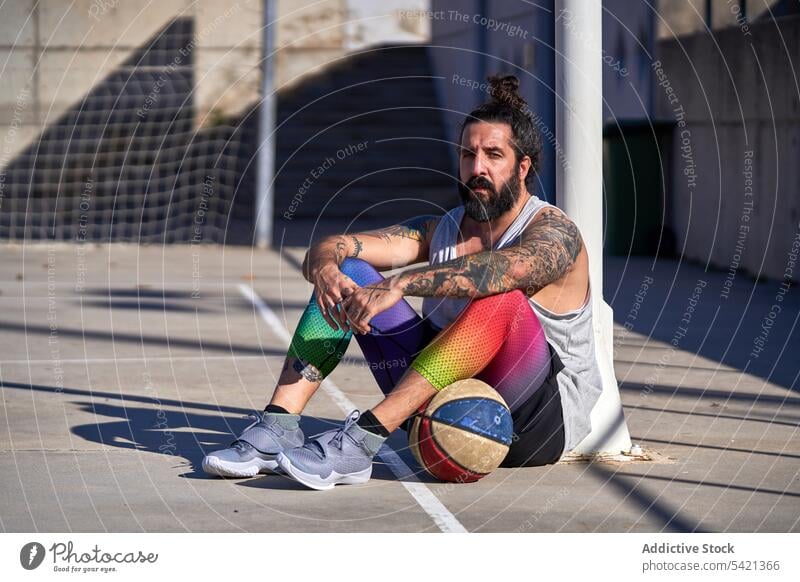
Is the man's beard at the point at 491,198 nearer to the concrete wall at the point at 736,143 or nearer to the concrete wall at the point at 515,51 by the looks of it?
the concrete wall at the point at 515,51

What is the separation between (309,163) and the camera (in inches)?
797

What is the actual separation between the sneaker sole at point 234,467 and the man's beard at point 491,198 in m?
1.22

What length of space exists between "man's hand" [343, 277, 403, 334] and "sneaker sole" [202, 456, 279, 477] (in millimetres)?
645

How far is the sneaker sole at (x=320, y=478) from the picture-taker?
16.6ft

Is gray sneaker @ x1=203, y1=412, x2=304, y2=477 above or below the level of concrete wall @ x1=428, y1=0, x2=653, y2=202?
below

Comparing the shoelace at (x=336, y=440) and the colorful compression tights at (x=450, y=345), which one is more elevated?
the colorful compression tights at (x=450, y=345)

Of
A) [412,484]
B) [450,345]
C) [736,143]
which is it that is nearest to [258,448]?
[412,484]

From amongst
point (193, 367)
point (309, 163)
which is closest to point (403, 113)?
point (309, 163)

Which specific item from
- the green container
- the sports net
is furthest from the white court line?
the sports net

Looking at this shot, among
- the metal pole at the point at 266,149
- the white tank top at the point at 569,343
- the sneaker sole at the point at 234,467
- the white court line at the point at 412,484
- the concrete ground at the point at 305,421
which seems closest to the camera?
the white court line at the point at 412,484

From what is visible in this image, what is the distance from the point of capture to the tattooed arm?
5754 millimetres

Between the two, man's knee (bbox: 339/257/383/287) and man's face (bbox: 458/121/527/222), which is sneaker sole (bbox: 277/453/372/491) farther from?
man's face (bbox: 458/121/527/222)

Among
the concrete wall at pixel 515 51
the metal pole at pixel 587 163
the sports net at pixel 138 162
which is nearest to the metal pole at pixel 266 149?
the sports net at pixel 138 162
